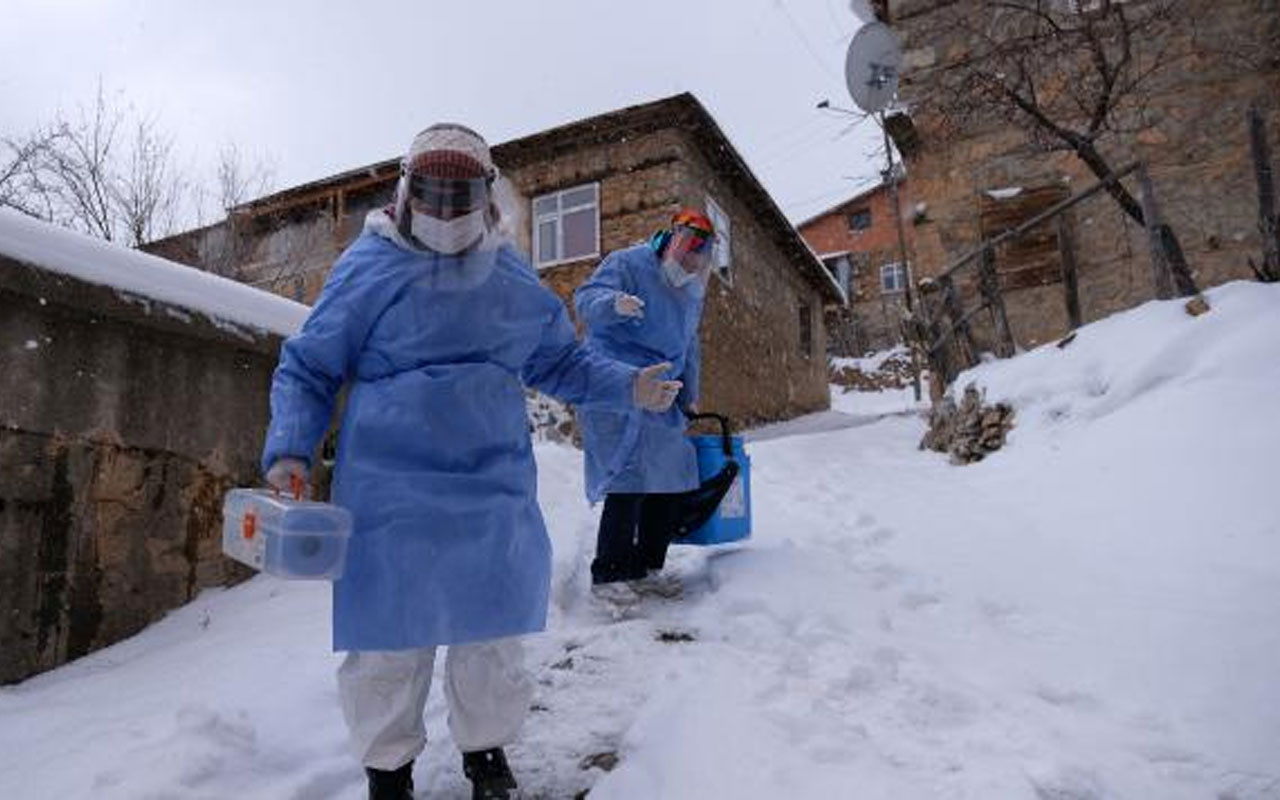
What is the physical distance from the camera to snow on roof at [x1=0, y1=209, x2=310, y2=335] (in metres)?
2.63

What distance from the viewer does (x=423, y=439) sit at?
1.84 meters

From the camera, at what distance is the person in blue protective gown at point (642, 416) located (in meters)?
3.22

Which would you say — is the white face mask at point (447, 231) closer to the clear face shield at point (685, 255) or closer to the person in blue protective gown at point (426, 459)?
the person in blue protective gown at point (426, 459)

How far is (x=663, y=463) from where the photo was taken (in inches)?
129

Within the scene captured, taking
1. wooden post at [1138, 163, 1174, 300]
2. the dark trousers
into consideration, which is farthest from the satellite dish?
the dark trousers

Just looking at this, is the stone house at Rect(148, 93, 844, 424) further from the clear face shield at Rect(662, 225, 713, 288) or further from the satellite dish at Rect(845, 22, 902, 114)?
the clear face shield at Rect(662, 225, 713, 288)

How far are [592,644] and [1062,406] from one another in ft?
11.4

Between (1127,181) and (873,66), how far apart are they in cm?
328

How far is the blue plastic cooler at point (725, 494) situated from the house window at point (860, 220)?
31921mm

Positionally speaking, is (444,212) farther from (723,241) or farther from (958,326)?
(723,241)

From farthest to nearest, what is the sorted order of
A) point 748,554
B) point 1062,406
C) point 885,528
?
point 1062,406 → point 885,528 → point 748,554

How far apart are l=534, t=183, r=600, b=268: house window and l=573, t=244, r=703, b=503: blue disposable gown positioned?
8655 mm

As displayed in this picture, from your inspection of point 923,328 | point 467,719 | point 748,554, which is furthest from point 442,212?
point 923,328

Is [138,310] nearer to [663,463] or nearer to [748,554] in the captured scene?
[663,463]
